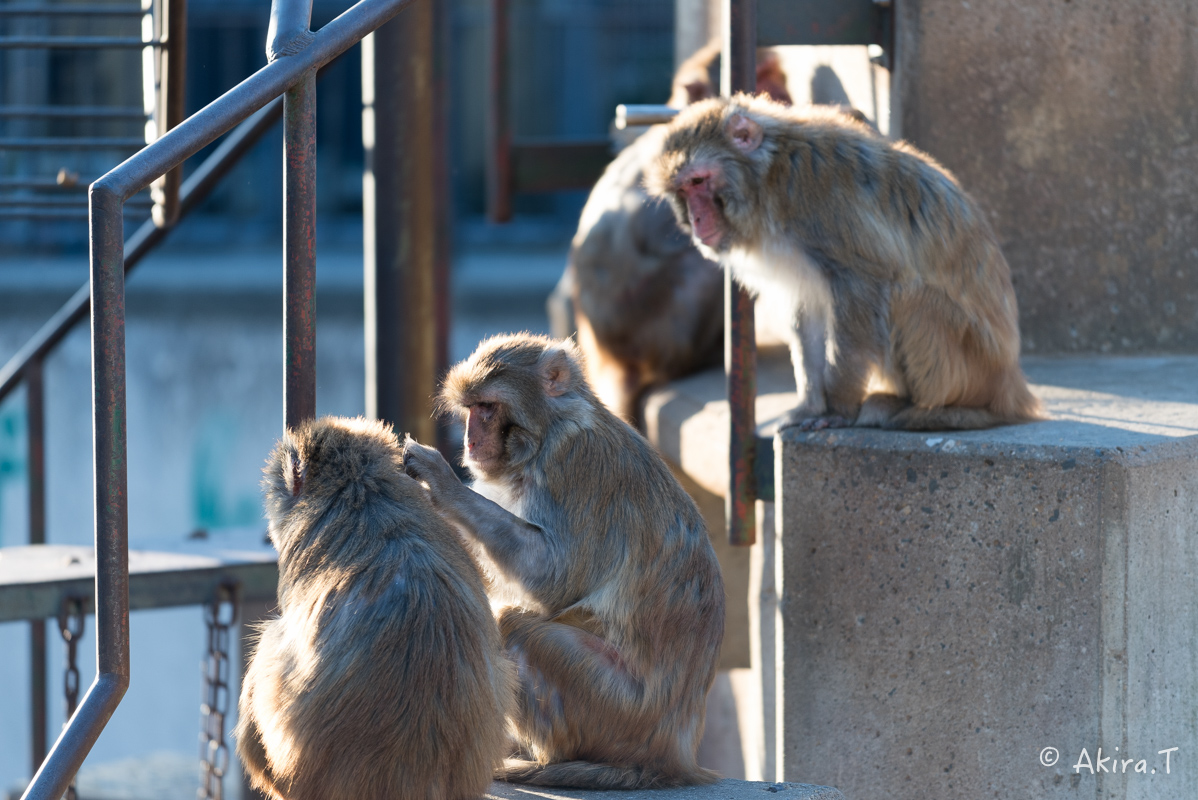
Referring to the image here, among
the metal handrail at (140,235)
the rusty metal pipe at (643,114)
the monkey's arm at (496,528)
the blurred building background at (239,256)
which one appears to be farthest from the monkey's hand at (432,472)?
the blurred building background at (239,256)

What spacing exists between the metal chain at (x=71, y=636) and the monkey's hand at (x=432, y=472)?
1.11 metres

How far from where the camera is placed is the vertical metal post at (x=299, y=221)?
178cm

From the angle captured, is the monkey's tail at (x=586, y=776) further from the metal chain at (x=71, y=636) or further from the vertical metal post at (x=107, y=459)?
the metal chain at (x=71, y=636)

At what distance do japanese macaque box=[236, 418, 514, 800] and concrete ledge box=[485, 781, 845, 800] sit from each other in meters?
0.10

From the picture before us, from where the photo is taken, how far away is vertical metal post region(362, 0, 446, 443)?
3721 millimetres

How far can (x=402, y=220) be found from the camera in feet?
12.4

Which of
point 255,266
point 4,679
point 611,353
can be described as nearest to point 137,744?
point 4,679

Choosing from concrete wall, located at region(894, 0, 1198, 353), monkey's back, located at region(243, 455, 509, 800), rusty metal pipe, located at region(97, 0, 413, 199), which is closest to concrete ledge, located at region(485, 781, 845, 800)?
monkey's back, located at region(243, 455, 509, 800)

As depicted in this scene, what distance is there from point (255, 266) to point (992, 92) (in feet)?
45.4

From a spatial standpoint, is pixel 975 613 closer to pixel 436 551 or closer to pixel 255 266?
pixel 436 551

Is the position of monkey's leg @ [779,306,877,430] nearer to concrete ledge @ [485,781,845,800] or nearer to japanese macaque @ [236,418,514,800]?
concrete ledge @ [485,781,845,800]

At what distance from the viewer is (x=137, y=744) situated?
31.1 ft

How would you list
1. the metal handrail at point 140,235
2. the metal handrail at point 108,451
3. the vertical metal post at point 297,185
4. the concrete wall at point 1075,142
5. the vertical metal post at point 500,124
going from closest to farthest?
the metal handrail at point 108,451, the vertical metal post at point 297,185, the concrete wall at point 1075,142, the metal handrail at point 140,235, the vertical metal post at point 500,124

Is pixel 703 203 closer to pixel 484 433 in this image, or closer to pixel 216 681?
pixel 484 433
